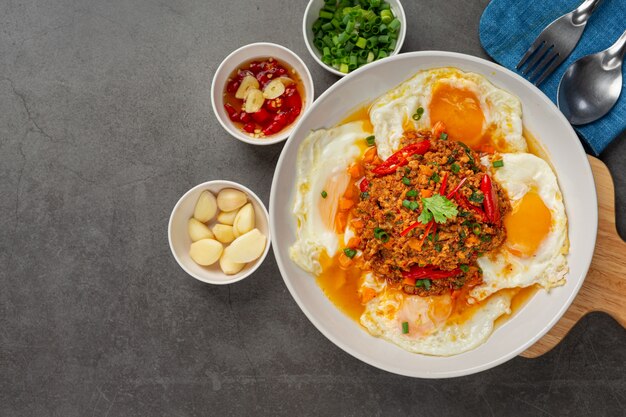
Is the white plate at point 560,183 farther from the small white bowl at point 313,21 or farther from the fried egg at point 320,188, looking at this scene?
the small white bowl at point 313,21

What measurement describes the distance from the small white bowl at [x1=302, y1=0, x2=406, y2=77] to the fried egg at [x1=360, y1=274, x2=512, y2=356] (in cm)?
169

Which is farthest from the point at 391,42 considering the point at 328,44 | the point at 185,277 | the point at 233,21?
the point at 185,277

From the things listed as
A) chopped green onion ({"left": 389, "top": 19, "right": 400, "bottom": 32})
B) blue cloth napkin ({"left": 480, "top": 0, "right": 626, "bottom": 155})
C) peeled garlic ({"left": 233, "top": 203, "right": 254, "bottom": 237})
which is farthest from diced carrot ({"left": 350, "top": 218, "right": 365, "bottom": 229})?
blue cloth napkin ({"left": 480, "top": 0, "right": 626, "bottom": 155})

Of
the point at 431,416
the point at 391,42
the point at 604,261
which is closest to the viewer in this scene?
the point at 604,261

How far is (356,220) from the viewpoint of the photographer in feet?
11.4

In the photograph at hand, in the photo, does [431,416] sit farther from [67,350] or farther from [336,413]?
[67,350]

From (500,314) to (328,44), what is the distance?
7.51ft

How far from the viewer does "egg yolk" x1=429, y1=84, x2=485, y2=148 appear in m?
3.43

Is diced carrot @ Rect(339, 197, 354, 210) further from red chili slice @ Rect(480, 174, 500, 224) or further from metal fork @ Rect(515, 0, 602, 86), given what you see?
metal fork @ Rect(515, 0, 602, 86)

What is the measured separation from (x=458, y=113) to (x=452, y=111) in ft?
0.14

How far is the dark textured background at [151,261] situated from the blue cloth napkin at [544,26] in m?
0.17

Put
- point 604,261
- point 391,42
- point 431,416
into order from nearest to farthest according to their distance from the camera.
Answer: point 604,261 < point 391,42 < point 431,416

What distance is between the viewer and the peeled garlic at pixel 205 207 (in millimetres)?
3748

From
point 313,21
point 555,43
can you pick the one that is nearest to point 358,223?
point 313,21
